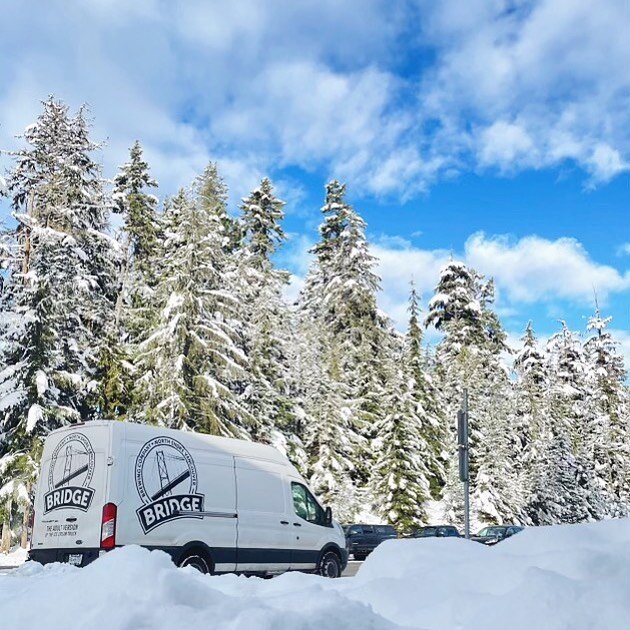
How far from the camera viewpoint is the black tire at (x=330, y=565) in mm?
13773

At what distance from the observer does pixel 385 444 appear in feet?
118

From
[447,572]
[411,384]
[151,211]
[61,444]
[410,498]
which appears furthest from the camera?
[151,211]

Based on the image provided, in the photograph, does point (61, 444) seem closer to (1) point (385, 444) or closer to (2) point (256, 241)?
(1) point (385, 444)

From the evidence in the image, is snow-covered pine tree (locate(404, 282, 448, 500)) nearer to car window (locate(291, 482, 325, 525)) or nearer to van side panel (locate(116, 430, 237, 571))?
car window (locate(291, 482, 325, 525))

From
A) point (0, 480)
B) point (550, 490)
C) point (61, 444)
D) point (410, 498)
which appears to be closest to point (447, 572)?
point (61, 444)

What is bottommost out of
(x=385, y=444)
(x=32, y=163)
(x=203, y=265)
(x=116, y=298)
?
(x=385, y=444)

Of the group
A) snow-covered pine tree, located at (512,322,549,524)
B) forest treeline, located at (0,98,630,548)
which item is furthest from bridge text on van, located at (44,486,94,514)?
snow-covered pine tree, located at (512,322,549,524)

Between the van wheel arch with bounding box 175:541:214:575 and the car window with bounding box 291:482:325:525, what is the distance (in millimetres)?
2286

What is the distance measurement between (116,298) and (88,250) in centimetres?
401

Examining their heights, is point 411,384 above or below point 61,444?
above

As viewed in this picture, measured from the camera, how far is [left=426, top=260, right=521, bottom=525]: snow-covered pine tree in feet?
124

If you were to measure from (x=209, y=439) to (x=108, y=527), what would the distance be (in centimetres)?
250

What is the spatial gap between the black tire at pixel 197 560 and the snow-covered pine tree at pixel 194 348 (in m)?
13.9

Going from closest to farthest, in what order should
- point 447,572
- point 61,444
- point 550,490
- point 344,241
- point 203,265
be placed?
point 447,572
point 61,444
point 203,265
point 550,490
point 344,241
